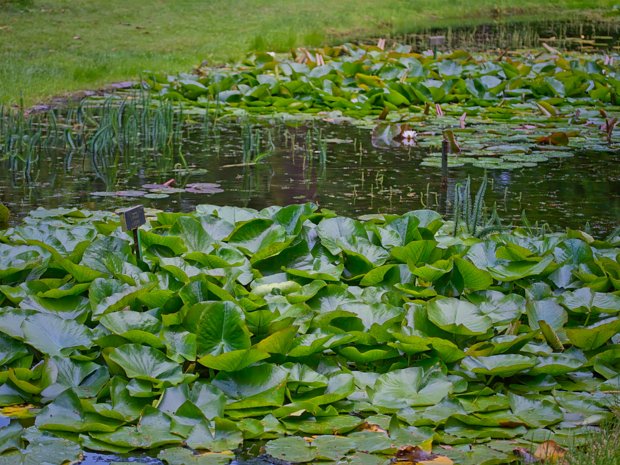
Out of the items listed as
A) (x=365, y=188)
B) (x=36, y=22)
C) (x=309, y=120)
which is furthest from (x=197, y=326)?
(x=36, y=22)

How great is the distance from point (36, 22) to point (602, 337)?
1168cm

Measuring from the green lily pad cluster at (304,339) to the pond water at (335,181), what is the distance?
4.65ft

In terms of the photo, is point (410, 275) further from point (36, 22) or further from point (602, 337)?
point (36, 22)

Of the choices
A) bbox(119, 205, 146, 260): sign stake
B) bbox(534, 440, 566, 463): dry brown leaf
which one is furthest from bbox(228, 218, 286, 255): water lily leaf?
bbox(534, 440, 566, 463): dry brown leaf

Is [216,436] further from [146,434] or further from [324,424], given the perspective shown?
[324,424]

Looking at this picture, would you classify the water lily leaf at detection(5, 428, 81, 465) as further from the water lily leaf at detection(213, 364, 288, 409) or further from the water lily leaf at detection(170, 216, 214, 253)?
the water lily leaf at detection(170, 216, 214, 253)

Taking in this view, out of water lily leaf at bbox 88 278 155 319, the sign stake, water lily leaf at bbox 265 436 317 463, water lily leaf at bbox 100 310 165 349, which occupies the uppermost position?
the sign stake

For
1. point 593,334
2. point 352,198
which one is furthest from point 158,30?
point 593,334

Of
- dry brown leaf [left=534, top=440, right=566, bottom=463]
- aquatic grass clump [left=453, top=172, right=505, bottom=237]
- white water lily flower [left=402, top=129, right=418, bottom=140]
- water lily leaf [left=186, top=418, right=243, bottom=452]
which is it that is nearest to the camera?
dry brown leaf [left=534, top=440, right=566, bottom=463]

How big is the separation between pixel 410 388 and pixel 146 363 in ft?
2.92

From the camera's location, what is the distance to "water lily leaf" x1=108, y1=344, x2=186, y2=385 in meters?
3.15

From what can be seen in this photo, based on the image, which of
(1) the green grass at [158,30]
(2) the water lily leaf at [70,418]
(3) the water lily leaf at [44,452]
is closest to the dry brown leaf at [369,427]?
(2) the water lily leaf at [70,418]

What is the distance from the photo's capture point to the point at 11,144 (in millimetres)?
6707

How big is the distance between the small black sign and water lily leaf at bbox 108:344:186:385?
2.21ft
